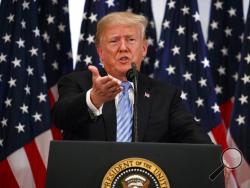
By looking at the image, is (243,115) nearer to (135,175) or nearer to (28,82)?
(28,82)

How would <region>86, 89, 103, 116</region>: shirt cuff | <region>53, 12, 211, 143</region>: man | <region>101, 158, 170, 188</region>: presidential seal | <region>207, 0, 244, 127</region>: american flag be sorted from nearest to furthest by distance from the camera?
<region>101, 158, 170, 188</region>: presidential seal < <region>86, 89, 103, 116</region>: shirt cuff < <region>53, 12, 211, 143</region>: man < <region>207, 0, 244, 127</region>: american flag

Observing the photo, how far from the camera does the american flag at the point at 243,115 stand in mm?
3496

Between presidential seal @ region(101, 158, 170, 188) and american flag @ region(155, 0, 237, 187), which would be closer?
presidential seal @ region(101, 158, 170, 188)

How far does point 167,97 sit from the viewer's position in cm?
227

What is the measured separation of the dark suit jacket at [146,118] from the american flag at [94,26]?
49.3 inches

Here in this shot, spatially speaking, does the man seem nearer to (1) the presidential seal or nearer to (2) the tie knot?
(2) the tie knot

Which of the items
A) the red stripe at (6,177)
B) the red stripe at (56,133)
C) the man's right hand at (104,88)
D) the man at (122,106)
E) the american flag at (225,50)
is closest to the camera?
the man's right hand at (104,88)

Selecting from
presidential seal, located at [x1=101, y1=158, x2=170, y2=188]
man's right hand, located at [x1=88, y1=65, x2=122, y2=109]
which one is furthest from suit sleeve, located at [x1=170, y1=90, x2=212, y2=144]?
presidential seal, located at [x1=101, y1=158, x2=170, y2=188]

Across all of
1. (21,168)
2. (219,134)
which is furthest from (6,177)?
(219,134)

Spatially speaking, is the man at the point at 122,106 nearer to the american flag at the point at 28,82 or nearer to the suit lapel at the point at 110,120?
the suit lapel at the point at 110,120

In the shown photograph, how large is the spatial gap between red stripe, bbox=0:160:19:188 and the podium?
7.19 ft

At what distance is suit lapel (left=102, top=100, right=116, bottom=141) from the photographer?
204 cm

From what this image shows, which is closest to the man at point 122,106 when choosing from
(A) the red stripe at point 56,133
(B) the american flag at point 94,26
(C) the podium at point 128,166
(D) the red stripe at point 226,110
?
(C) the podium at point 128,166

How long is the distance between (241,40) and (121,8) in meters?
1.02
